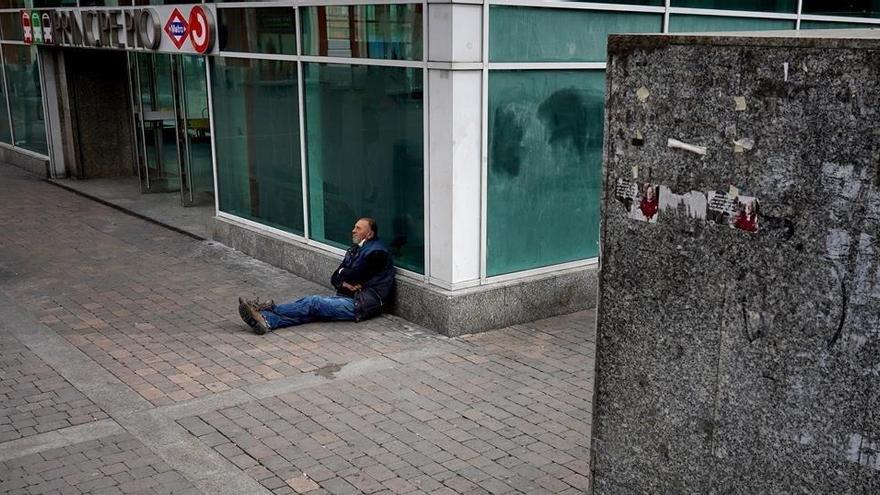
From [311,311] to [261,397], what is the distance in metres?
1.82

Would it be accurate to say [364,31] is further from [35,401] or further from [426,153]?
[35,401]

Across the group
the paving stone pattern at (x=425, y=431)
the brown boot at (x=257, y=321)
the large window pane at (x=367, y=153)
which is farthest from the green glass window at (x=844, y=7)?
the brown boot at (x=257, y=321)

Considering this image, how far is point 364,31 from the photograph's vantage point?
350 inches

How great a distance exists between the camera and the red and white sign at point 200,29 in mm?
11156

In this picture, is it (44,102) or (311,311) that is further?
(44,102)

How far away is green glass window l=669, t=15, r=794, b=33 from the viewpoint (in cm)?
970

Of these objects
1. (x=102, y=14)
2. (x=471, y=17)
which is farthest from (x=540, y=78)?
(x=102, y=14)

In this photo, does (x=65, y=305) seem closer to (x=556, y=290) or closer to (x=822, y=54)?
(x=556, y=290)

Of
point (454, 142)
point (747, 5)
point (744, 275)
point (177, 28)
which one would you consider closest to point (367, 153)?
point (454, 142)

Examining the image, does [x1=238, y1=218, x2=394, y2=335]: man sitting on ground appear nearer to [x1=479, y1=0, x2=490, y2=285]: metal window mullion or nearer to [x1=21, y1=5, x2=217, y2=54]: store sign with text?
[x1=479, y1=0, x2=490, y2=285]: metal window mullion

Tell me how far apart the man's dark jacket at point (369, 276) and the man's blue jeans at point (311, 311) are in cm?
12

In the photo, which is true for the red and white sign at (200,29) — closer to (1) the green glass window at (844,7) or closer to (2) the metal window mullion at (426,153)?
(2) the metal window mullion at (426,153)

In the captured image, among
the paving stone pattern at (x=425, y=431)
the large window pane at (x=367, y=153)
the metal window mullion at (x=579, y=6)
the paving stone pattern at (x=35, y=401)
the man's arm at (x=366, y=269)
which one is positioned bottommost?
the paving stone pattern at (x=425, y=431)

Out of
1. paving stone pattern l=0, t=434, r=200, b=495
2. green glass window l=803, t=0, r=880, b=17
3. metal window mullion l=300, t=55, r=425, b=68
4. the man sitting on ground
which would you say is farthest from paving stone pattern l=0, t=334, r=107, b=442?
green glass window l=803, t=0, r=880, b=17
